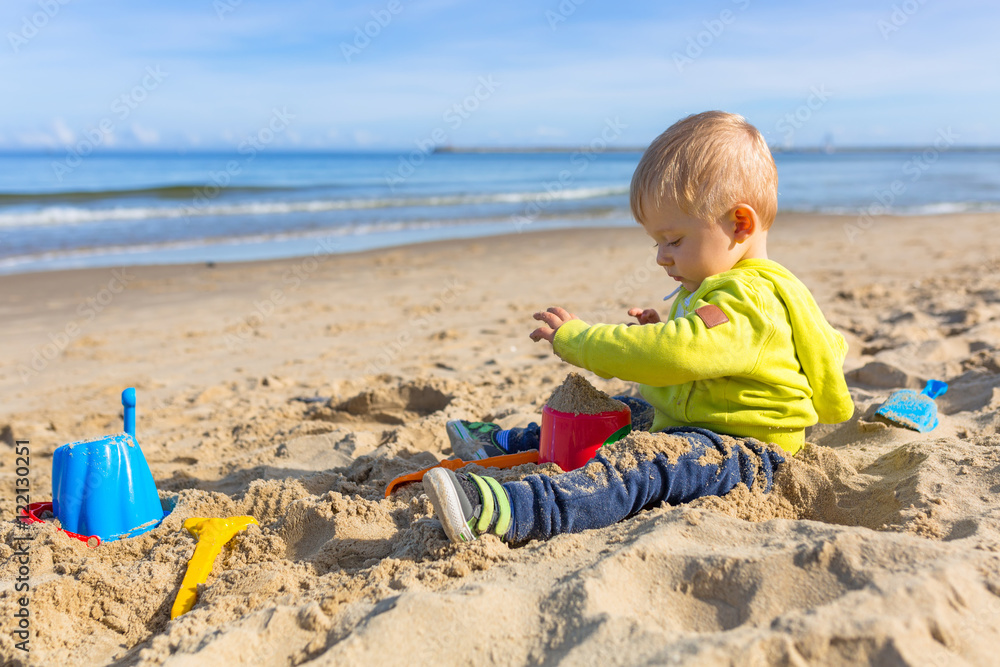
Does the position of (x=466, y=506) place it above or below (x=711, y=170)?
below

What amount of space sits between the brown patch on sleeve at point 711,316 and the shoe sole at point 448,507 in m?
0.77

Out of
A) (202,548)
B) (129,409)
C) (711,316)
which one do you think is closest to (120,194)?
(129,409)

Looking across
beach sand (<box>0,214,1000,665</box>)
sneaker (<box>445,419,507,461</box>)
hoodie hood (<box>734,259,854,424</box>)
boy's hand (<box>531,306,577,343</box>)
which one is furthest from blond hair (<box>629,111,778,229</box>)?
sneaker (<box>445,419,507,461</box>)

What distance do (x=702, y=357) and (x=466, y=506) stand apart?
0.71m

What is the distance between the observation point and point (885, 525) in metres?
1.70

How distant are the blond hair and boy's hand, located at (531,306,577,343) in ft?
1.33

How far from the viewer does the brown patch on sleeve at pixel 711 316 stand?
1843mm

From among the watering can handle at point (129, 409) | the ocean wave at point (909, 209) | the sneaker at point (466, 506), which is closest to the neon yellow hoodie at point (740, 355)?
the sneaker at point (466, 506)

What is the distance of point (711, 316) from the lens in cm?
185

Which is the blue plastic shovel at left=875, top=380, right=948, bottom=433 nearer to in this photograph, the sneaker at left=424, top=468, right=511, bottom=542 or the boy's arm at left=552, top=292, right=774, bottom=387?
the boy's arm at left=552, top=292, right=774, bottom=387

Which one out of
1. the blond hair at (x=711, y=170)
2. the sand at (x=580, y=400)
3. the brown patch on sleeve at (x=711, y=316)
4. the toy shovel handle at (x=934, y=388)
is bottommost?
the toy shovel handle at (x=934, y=388)

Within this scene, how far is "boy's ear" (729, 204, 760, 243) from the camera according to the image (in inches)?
77.8

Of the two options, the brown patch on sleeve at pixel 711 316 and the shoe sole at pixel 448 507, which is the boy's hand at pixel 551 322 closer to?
the brown patch on sleeve at pixel 711 316

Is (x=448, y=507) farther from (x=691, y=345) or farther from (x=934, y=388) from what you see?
(x=934, y=388)
